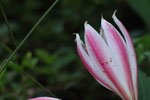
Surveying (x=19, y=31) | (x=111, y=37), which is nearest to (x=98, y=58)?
(x=111, y=37)

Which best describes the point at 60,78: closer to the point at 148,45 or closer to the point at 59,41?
the point at 59,41

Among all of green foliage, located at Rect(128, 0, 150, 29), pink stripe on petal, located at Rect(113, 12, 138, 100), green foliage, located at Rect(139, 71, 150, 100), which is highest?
green foliage, located at Rect(128, 0, 150, 29)

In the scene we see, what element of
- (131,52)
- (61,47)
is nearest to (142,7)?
(61,47)

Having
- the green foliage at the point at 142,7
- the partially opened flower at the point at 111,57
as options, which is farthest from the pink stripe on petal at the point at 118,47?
the green foliage at the point at 142,7

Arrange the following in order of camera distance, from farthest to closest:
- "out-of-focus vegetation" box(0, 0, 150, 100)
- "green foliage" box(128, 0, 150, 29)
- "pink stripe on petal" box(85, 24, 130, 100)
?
"green foliage" box(128, 0, 150, 29), "out-of-focus vegetation" box(0, 0, 150, 100), "pink stripe on petal" box(85, 24, 130, 100)

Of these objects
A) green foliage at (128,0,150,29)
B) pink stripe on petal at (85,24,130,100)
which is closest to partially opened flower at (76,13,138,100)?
pink stripe on petal at (85,24,130,100)

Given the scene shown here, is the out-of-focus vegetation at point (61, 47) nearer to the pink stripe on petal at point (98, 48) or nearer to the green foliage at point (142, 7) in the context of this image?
the green foliage at point (142, 7)

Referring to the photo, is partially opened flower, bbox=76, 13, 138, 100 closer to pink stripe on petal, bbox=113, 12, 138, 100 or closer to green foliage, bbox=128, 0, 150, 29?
pink stripe on petal, bbox=113, 12, 138, 100
